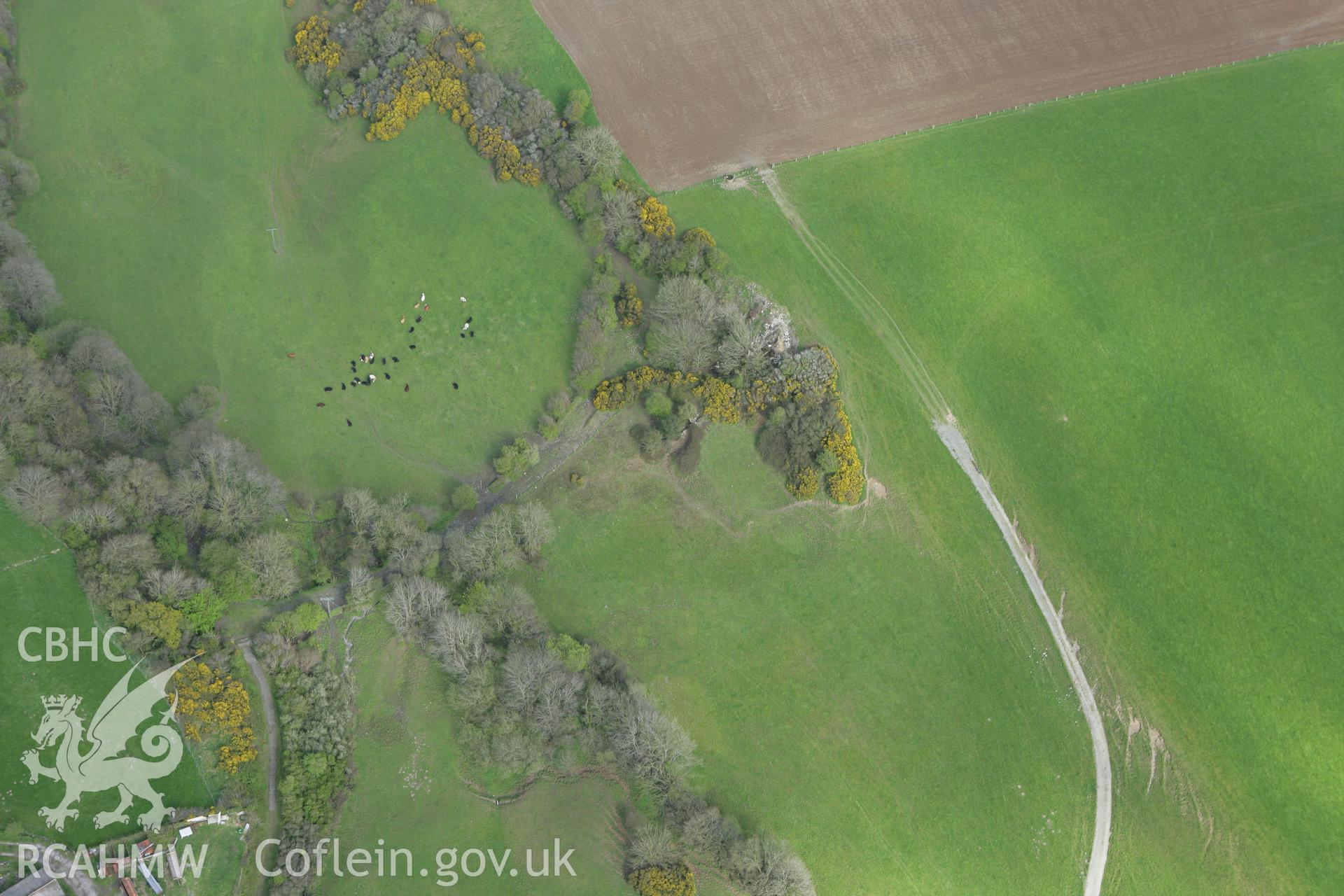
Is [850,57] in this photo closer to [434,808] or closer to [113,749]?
[434,808]

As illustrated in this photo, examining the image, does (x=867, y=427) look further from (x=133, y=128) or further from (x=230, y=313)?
(x=133, y=128)

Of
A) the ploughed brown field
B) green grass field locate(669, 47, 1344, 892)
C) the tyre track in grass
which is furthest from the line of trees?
the ploughed brown field

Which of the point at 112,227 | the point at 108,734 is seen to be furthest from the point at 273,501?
the point at 112,227

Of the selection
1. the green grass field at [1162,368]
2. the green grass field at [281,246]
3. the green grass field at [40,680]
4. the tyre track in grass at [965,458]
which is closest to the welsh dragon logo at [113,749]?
the green grass field at [40,680]

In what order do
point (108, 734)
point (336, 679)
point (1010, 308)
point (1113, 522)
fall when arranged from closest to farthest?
point (108, 734), point (336, 679), point (1113, 522), point (1010, 308)

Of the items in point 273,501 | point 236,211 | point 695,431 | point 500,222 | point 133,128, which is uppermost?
point 133,128

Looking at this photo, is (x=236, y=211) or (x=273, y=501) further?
(x=236, y=211)

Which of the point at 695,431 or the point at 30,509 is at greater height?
the point at 30,509
